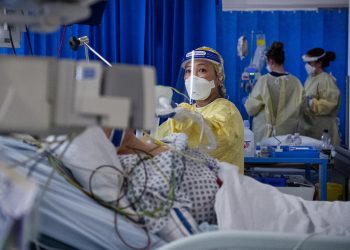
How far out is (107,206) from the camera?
4.39ft

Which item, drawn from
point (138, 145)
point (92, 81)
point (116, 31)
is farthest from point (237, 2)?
point (92, 81)

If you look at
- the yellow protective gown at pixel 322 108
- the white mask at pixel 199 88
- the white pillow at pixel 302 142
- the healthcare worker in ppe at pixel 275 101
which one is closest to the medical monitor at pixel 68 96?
the white mask at pixel 199 88

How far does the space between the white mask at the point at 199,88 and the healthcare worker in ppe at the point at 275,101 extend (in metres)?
1.63

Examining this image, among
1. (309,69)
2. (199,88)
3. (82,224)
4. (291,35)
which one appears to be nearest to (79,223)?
(82,224)

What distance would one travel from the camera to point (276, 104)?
154 inches

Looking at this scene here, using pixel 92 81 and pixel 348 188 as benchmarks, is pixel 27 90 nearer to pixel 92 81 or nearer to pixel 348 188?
pixel 92 81

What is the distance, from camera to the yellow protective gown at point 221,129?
2107mm

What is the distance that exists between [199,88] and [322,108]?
214cm

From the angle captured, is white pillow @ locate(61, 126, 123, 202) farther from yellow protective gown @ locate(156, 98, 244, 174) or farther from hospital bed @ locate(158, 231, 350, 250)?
yellow protective gown @ locate(156, 98, 244, 174)

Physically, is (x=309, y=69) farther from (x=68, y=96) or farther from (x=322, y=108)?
(x=68, y=96)

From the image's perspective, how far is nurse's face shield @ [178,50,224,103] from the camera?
91.7 inches

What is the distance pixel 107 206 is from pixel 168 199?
0.19 metres

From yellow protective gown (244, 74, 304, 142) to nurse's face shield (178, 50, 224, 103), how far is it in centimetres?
159

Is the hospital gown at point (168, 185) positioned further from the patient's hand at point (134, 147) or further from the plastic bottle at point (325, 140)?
the plastic bottle at point (325, 140)
